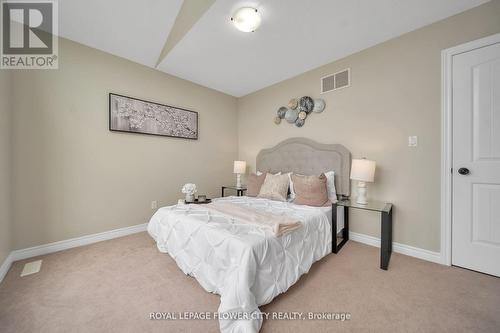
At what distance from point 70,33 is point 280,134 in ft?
10.3

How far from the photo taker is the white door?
176cm

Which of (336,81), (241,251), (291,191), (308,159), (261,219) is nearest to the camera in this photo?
(241,251)

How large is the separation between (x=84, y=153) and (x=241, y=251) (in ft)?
8.23

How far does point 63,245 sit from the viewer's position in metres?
2.32

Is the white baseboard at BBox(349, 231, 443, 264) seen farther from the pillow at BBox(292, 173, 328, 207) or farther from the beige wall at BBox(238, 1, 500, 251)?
the pillow at BBox(292, 173, 328, 207)

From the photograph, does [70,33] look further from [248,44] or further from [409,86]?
[409,86]

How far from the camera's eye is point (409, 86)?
7.24 feet

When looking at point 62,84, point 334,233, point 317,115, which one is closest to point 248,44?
point 317,115

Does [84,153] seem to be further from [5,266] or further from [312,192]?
[312,192]

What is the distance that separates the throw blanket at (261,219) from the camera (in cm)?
158

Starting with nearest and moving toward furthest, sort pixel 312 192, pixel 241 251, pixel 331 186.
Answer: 1. pixel 241 251
2. pixel 312 192
3. pixel 331 186

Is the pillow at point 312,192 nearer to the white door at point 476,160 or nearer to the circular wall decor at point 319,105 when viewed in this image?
the circular wall decor at point 319,105

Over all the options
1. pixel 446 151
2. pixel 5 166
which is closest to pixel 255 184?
pixel 446 151

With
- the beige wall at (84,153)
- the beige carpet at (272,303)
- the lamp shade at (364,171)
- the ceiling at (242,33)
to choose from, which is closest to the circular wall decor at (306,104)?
the ceiling at (242,33)
